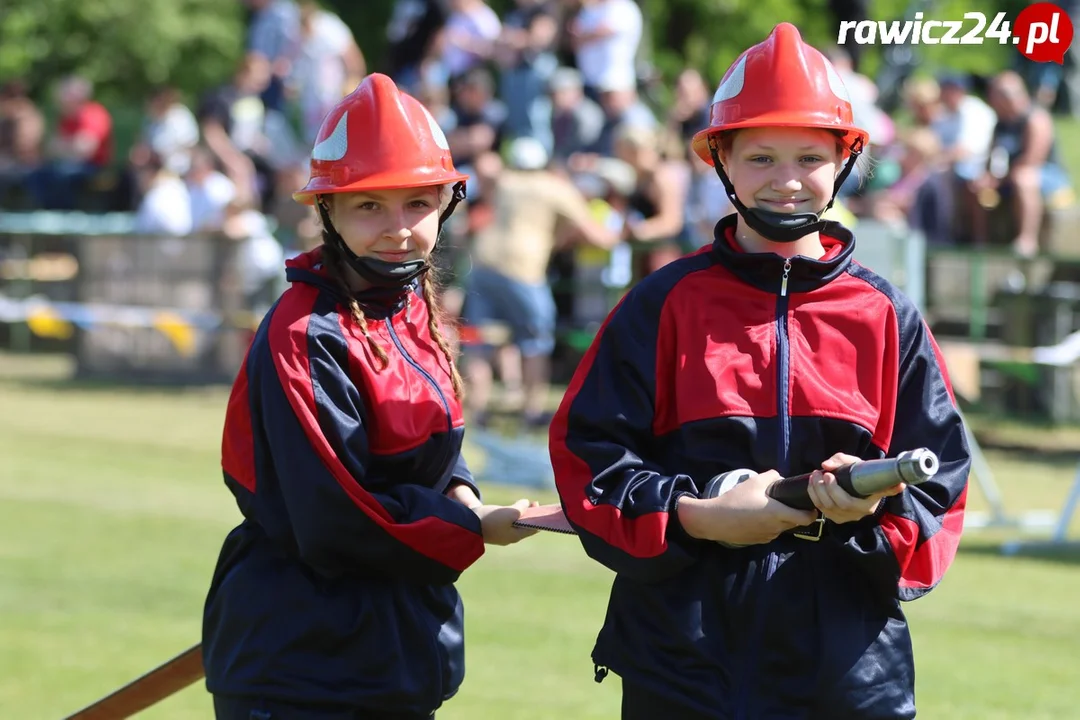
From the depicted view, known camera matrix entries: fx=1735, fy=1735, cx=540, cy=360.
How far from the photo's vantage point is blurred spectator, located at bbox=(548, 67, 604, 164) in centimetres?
1800

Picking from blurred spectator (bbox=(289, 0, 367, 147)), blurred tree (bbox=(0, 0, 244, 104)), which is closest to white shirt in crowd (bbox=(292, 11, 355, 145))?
blurred spectator (bbox=(289, 0, 367, 147))

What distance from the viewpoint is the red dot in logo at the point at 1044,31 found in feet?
25.0

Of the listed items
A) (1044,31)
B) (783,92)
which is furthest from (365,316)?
(1044,31)

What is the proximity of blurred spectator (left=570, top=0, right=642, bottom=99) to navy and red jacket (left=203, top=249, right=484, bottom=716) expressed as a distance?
14.9m

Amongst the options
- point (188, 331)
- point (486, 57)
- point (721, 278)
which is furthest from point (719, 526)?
point (486, 57)

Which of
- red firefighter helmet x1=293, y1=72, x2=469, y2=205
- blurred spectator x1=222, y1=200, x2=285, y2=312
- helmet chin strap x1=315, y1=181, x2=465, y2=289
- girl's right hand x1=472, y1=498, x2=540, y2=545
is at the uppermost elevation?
red firefighter helmet x1=293, y1=72, x2=469, y2=205

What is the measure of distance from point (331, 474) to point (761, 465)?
92 centimetres

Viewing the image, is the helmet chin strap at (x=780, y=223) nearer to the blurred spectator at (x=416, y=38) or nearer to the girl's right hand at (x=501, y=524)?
the girl's right hand at (x=501, y=524)

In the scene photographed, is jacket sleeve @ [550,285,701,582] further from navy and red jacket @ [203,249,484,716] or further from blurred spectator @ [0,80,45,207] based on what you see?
blurred spectator @ [0,80,45,207]

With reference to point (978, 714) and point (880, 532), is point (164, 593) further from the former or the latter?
point (880, 532)

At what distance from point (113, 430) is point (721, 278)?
39.1ft

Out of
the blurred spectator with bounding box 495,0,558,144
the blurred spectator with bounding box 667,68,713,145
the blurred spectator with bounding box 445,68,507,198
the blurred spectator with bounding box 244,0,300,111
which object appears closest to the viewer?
the blurred spectator with bounding box 667,68,713,145

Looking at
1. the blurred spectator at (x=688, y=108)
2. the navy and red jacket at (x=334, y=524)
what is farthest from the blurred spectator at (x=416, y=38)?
the navy and red jacket at (x=334, y=524)

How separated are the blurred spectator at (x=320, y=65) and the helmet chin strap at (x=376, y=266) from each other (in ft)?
58.4
